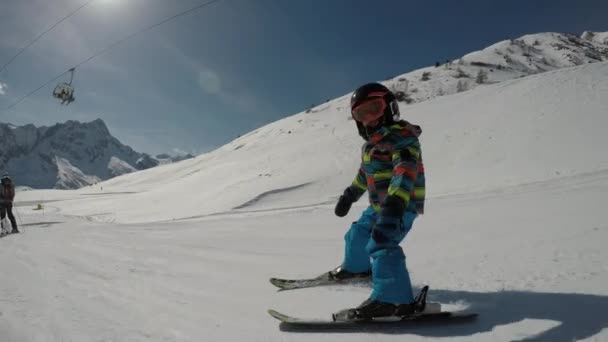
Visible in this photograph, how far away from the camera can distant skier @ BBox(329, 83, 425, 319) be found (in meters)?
2.15

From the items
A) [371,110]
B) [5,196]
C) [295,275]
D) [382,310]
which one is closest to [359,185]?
[371,110]

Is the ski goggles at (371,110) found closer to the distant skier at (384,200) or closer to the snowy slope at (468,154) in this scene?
the distant skier at (384,200)

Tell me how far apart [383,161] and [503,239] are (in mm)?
2093

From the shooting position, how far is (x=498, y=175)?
12555 millimetres

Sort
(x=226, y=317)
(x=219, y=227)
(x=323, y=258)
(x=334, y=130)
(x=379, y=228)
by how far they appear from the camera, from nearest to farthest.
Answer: (x=379, y=228) < (x=226, y=317) < (x=323, y=258) < (x=219, y=227) < (x=334, y=130)

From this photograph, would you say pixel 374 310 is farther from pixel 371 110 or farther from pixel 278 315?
pixel 371 110

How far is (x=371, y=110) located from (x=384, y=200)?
815mm

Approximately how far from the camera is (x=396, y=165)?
2.36 m

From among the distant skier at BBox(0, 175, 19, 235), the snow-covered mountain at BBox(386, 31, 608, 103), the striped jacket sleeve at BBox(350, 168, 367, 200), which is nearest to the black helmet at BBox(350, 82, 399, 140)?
the striped jacket sleeve at BBox(350, 168, 367, 200)

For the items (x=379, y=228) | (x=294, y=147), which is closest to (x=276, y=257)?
(x=379, y=228)

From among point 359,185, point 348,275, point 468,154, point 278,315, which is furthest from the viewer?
point 468,154

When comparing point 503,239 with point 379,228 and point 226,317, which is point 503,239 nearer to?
point 379,228

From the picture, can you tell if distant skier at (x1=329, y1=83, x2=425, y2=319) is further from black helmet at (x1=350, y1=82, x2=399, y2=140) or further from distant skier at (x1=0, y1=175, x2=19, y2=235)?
distant skier at (x1=0, y1=175, x2=19, y2=235)

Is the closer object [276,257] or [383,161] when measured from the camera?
[383,161]
